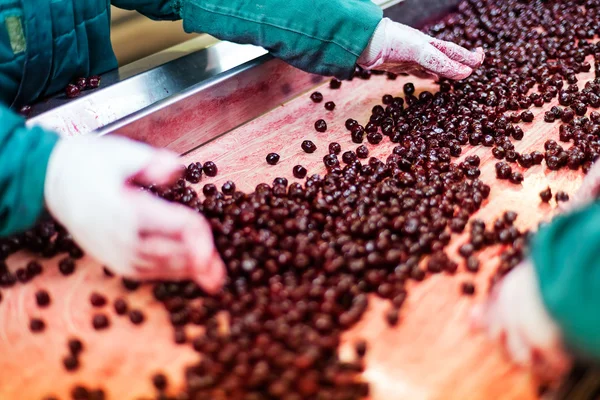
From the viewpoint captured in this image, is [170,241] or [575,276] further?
[170,241]

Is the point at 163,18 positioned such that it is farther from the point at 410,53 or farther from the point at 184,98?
the point at 410,53

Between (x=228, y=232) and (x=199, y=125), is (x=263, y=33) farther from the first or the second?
(x=228, y=232)

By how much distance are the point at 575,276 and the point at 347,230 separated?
2.85 ft

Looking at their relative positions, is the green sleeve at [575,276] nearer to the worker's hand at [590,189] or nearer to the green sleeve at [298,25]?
the worker's hand at [590,189]

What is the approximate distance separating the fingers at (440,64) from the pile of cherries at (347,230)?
0.15m

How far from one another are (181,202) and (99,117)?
62cm

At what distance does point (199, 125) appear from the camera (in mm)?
2537

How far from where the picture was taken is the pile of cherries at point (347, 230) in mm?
1551

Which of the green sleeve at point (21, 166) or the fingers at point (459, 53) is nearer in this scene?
the green sleeve at point (21, 166)

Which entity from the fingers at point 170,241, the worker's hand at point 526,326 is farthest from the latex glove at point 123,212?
the worker's hand at point 526,326

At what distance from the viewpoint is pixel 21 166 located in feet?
5.30

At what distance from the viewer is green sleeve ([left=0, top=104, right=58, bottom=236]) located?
1612mm

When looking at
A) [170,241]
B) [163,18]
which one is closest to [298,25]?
[163,18]

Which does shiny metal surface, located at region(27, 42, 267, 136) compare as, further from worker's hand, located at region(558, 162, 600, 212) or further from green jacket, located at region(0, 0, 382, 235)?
worker's hand, located at region(558, 162, 600, 212)
